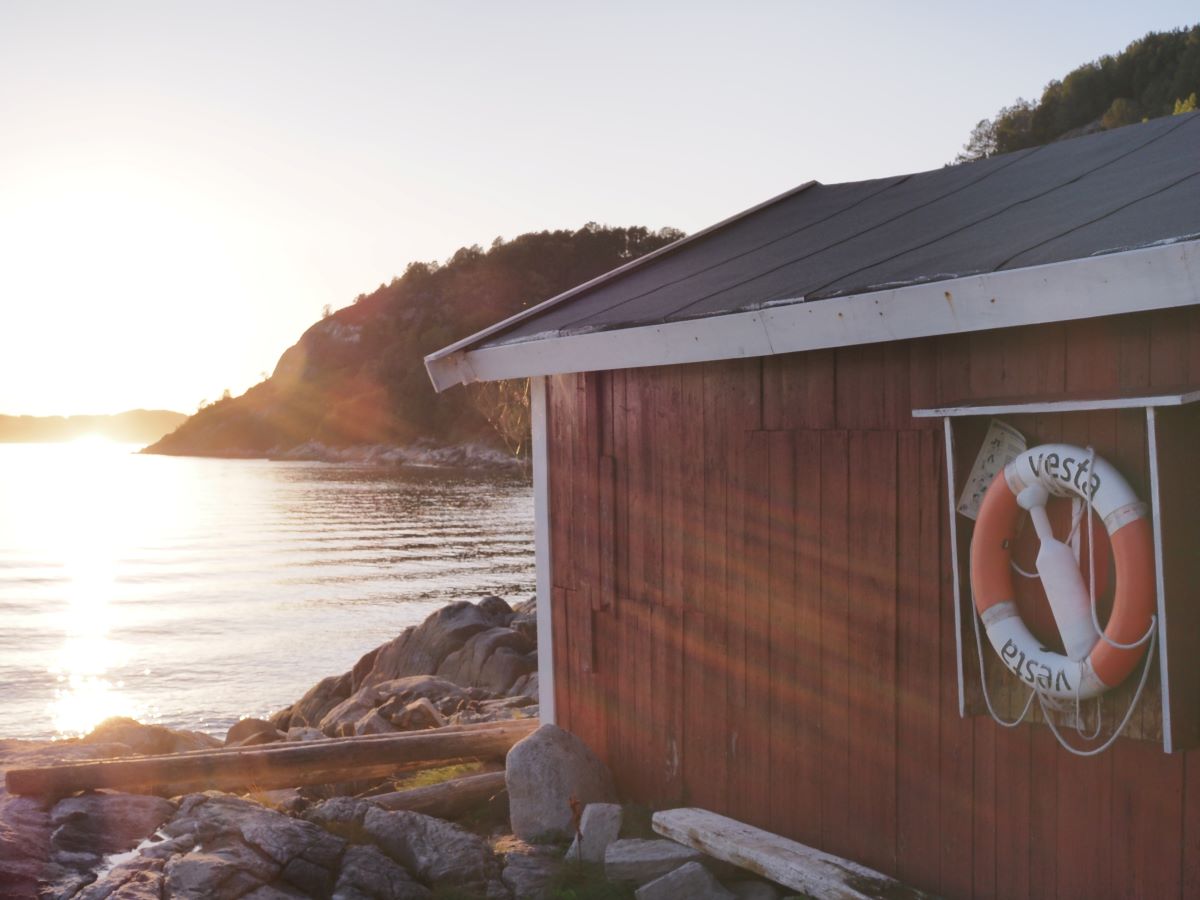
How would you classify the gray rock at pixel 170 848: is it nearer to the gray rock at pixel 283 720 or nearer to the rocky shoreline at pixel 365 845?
the rocky shoreline at pixel 365 845

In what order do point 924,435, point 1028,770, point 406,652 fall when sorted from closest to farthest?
point 1028,770
point 924,435
point 406,652

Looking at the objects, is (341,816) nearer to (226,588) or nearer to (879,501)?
(879,501)

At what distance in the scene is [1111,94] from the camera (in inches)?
2367

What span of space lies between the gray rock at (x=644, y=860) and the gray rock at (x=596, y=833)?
0.72ft

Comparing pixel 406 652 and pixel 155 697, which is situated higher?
pixel 406 652

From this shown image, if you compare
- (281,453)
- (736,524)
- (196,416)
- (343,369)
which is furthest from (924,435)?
(196,416)

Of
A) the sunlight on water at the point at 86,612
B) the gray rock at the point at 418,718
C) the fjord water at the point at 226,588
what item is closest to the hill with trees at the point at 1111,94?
the fjord water at the point at 226,588

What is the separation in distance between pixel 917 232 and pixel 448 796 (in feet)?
14.3

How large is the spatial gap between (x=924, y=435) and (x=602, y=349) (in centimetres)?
206

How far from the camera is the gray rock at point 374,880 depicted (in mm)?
5438

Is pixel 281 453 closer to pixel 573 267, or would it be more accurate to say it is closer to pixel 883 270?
pixel 573 267

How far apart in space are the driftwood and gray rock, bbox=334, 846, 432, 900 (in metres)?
2.02

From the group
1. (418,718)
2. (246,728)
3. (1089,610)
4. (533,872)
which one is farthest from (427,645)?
(1089,610)

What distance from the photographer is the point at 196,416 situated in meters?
182
